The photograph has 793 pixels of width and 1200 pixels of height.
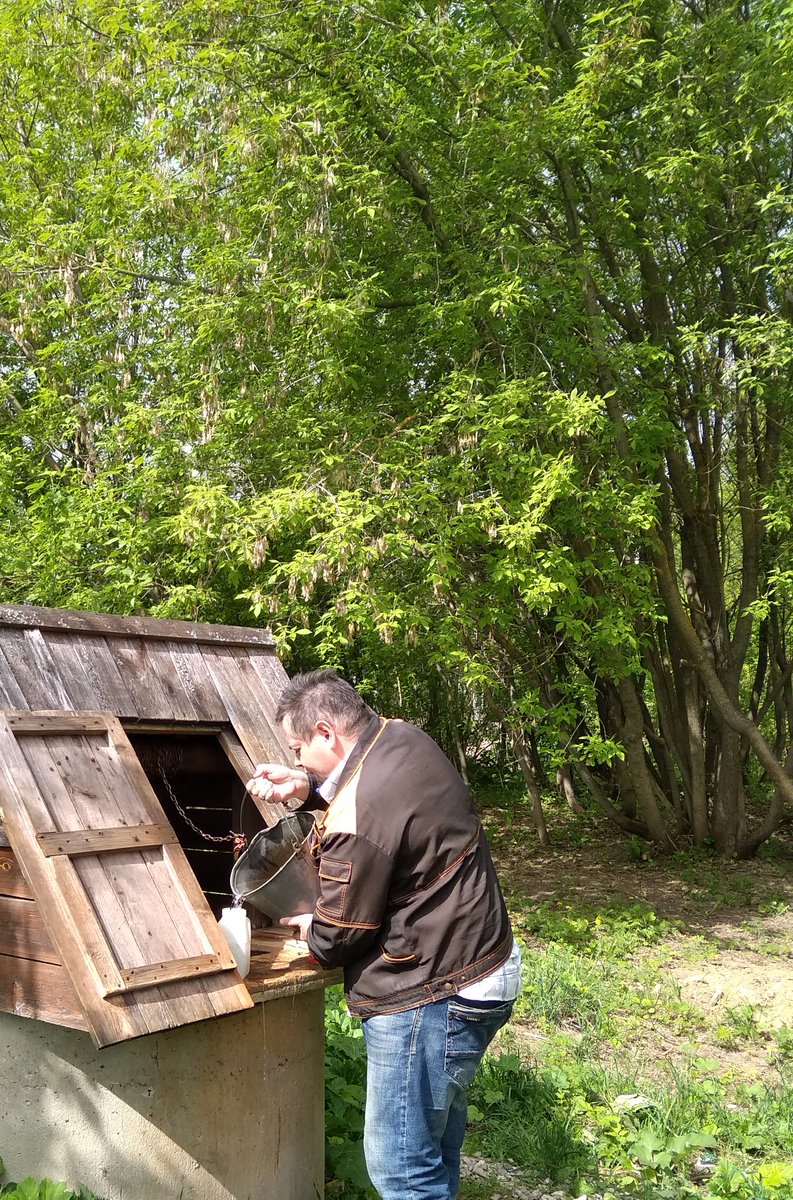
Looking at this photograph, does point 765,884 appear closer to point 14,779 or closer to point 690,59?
point 690,59

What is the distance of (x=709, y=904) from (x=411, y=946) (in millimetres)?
7779

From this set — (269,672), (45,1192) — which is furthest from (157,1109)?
(269,672)

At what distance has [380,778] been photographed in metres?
2.81

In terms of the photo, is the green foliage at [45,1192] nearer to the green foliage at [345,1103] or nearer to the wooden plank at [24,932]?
the wooden plank at [24,932]

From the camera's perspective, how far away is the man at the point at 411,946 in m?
2.75

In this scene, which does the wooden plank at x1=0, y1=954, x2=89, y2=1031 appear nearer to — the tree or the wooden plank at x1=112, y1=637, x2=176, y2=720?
the wooden plank at x1=112, y1=637, x2=176, y2=720

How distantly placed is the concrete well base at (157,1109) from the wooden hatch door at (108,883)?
0.36 metres

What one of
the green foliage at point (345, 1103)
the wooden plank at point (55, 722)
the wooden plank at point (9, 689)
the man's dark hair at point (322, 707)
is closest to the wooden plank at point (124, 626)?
the wooden plank at point (9, 689)

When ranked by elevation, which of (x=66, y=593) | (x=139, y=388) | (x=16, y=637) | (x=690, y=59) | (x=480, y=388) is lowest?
(x=16, y=637)

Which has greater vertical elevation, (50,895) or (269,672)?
(269,672)

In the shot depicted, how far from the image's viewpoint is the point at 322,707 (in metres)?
3.02

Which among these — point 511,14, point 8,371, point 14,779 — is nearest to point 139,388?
point 8,371

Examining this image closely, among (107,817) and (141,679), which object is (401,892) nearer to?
(107,817)

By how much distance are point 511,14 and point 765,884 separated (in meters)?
8.88
